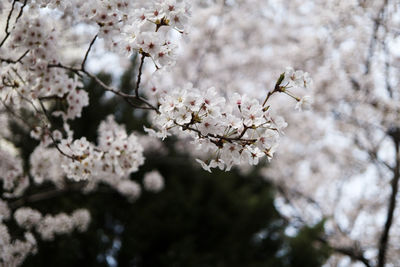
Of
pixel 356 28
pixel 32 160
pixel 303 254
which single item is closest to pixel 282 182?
pixel 303 254

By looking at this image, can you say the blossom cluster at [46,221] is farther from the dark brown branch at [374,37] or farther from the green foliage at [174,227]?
the dark brown branch at [374,37]

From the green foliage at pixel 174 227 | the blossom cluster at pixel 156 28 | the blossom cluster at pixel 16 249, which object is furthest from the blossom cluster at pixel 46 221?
the blossom cluster at pixel 156 28

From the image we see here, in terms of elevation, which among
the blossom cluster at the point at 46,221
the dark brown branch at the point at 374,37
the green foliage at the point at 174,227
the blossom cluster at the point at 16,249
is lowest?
the blossom cluster at the point at 16,249

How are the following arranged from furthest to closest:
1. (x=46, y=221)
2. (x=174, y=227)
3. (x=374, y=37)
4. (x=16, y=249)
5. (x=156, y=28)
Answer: (x=174, y=227) → (x=374, y=37) → (x=46, y=221) → (x=16, y=249) → (x=156, y=28)

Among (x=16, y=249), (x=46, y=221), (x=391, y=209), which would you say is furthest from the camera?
(x=391, y=209)

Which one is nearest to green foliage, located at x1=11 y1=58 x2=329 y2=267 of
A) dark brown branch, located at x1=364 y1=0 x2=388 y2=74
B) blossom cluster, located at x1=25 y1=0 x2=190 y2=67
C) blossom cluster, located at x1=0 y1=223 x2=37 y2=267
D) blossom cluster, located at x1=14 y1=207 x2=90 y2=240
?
blossom cluster, located at x1=14 y1=207 x2=90 y2=240

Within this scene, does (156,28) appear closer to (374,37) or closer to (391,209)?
(374,37)

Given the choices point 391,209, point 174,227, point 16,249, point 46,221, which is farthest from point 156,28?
point 391,209

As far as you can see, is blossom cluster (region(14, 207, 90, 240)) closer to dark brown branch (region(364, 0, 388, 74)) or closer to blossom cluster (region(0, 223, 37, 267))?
blossom cluster (region(0, 223, 37, 267))

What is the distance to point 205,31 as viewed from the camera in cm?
759

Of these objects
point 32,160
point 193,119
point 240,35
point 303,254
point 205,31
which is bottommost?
point 193,119

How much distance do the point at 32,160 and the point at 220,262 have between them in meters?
3.41

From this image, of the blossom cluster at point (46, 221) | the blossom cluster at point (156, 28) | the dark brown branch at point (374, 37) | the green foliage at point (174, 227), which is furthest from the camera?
the green foliage at point (174, 227)

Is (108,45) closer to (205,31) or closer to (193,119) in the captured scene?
(193,119)
